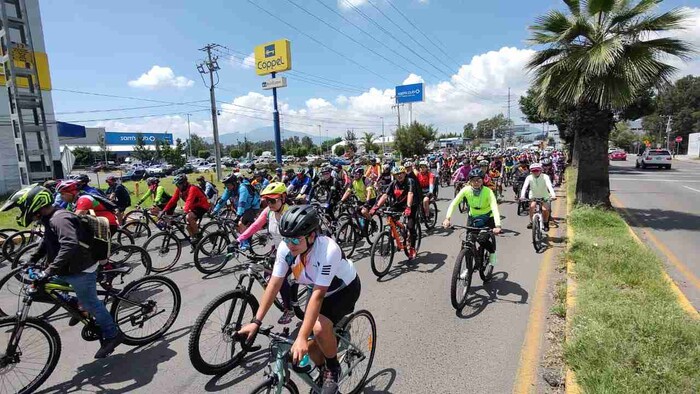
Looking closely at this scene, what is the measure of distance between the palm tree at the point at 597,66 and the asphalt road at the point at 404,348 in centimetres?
691

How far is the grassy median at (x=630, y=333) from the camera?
318 cm

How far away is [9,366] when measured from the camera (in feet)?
11.8

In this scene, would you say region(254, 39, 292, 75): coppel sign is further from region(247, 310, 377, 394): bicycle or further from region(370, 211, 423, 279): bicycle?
region(247, 310, 377, 394): bicycle

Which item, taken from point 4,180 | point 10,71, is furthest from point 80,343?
point 4,180

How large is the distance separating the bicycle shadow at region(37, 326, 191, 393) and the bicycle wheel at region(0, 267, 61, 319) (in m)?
1.79

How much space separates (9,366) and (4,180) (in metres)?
23.6

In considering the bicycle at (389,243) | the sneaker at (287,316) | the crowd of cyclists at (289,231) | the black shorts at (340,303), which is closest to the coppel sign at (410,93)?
the crowd of cyclists at (289,231)

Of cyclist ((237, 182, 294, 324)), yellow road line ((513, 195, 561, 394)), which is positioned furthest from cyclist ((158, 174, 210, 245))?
yellow road line ((513, 195, 561, 394))

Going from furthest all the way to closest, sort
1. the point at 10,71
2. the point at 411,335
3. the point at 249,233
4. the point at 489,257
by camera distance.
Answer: the point at 10,71, the point at 489,257, the point at 249,233, the point at 411,335

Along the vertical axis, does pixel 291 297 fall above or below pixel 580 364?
above

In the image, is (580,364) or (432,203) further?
(432,203)

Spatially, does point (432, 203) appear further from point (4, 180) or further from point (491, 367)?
point (4, 180)

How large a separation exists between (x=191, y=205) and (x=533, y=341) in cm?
676

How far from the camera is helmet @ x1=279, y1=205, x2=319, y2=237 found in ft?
9.09
